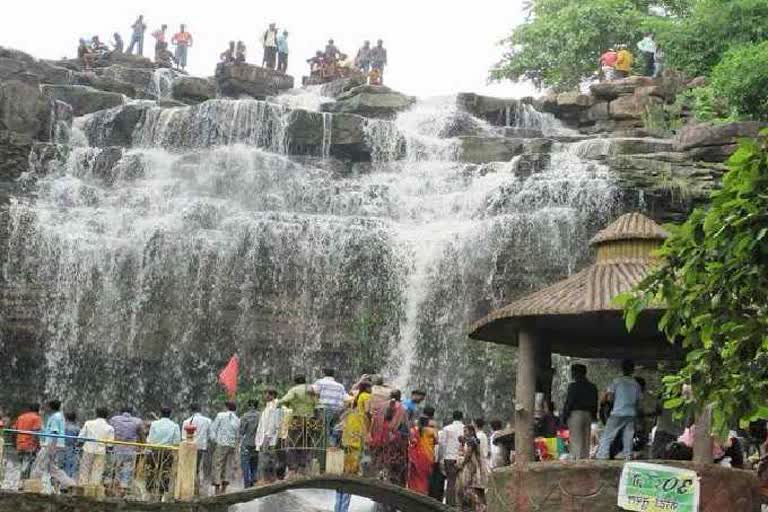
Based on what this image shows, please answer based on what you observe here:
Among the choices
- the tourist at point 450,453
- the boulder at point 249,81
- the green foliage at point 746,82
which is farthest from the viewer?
the boulder at point 249,81

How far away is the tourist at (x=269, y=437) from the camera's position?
17.7 m

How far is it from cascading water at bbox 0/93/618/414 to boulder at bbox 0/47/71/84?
640 cm

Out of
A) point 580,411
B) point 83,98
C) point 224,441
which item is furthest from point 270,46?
point 580,411

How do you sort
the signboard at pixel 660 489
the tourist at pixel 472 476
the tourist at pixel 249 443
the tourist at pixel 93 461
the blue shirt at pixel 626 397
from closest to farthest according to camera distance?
1. the signboard at pixel 660 489
2. the blue shirt at pixel 626 397
3. the tourist at pixel 93 461
4. the tourist at pixel 472 476
5. the tourist at pixel 249 443

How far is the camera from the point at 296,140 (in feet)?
108

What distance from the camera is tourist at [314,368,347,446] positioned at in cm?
1769

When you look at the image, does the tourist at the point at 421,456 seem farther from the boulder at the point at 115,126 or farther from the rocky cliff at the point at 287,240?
the boulder at the point at 115,126

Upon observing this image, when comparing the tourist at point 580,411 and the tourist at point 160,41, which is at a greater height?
the tourist at point 160,41

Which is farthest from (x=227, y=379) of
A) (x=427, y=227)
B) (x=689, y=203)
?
(x=689, y=203)

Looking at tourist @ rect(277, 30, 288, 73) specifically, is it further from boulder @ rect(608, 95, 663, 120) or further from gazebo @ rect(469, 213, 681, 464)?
gazebo @ rect(469, 213, 681, 464)

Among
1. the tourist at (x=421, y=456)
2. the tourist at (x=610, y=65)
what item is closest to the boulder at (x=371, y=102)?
the tourist at (x=610, y=65)

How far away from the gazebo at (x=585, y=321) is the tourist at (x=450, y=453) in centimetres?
173

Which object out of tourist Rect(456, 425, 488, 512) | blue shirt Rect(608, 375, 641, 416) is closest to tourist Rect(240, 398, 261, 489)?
tourist Rect(456, 425, 488, 512)

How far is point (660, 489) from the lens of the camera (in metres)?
13.7
